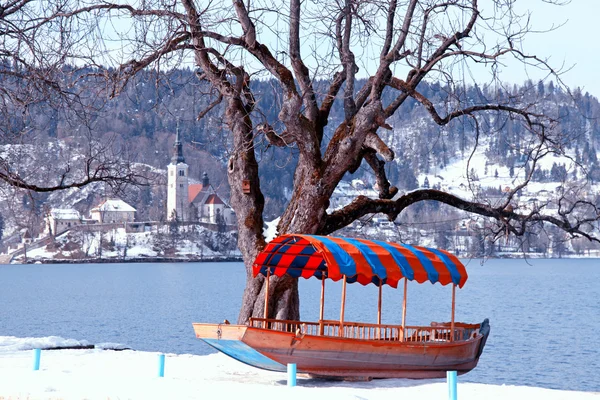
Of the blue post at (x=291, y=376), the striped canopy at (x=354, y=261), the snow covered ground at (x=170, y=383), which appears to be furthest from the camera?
the striped canopy at (x=354, y=261)

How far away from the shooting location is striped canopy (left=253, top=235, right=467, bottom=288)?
61.1 ft

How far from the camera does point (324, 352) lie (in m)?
18.5

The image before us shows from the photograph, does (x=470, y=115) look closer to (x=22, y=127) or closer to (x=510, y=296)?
(x=22, y=127)

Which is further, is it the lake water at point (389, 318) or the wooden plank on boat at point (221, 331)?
the lake water at point (389, 318)

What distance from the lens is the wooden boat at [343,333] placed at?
18.1m

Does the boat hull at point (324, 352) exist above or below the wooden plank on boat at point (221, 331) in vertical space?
below

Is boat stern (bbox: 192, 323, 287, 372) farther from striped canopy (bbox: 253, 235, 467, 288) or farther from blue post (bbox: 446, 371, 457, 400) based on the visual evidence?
blue post (bbox: 446, 371, 457, 400)

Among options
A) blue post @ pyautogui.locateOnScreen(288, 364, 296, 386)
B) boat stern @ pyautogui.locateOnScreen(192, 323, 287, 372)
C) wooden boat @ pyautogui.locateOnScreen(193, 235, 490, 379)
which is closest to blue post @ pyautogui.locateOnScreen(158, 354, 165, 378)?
boat stern @ pyautogui.locateOnScreen(192, 323, 287, 372)

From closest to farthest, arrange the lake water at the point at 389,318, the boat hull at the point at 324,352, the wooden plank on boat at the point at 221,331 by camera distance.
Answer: the wooden plank on boat at the point at 221,331
the boat hull at the point at 324,352
the lake water at the point at 389,318

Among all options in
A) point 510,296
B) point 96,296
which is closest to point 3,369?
point 96,296

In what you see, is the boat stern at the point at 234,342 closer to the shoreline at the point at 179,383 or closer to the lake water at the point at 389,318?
the shoreline at the point at 179,383

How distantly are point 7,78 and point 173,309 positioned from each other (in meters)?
52.1

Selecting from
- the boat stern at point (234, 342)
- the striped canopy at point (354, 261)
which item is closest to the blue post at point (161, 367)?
the boat stern at point (234, 342)

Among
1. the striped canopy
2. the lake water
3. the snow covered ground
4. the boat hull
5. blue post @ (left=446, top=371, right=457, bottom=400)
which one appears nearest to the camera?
blue post @ (left=446, top=371, right=457, bottom=400)
